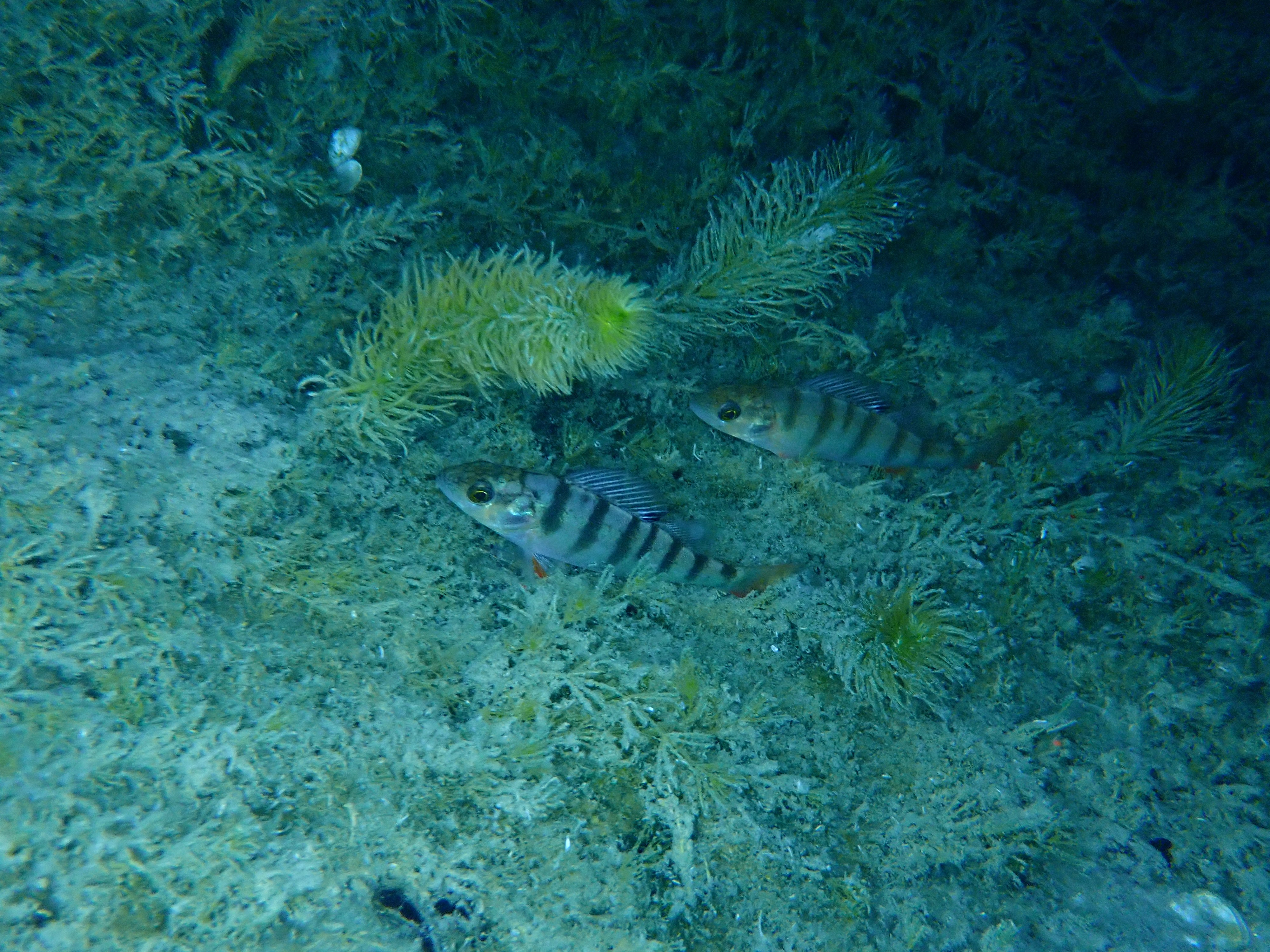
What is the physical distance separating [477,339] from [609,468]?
1279 millimetres

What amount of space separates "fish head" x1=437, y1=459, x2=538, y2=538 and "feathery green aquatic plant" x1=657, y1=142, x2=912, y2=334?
5.29 feet

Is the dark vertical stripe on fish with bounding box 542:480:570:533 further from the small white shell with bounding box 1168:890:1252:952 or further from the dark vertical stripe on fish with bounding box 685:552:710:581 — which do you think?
the small white shell with bounding box 1168:890:1252:952

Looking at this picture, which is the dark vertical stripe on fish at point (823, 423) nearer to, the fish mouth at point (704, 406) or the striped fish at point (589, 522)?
the fish mouth at point (704, 406)

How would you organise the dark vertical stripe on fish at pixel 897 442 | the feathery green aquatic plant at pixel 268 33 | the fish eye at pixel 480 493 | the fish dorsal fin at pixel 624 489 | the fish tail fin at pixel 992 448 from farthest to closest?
1. the fish tail fin at pixel 992 448
2. the dark vertical stripe on fish at pixel 897 442
3. the fish dorsal fin at pixel 624 489
4. the fish eye at pixel 480 493
5. the feathery green aquatic plant at pixel 268 33

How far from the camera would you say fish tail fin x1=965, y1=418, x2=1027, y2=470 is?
4.49 metres

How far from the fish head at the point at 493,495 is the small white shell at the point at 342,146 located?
83.1 inches

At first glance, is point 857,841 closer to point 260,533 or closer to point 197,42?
point 260,533

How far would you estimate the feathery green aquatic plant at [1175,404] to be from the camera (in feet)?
14.6

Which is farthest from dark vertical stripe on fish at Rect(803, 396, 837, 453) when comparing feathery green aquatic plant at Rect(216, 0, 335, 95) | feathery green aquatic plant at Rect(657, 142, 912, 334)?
feathery green aquatic plant at Rect(216, 0, 335, 95)

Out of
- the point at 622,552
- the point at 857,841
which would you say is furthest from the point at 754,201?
the point at 857,841

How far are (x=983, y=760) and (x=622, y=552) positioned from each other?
7.89ft

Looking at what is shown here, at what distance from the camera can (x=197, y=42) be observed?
3.27 meters

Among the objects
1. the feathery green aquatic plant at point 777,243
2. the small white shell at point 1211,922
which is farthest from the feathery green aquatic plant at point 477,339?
the small white shell at point 1211,922

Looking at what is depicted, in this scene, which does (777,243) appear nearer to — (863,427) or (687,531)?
(863,427)
